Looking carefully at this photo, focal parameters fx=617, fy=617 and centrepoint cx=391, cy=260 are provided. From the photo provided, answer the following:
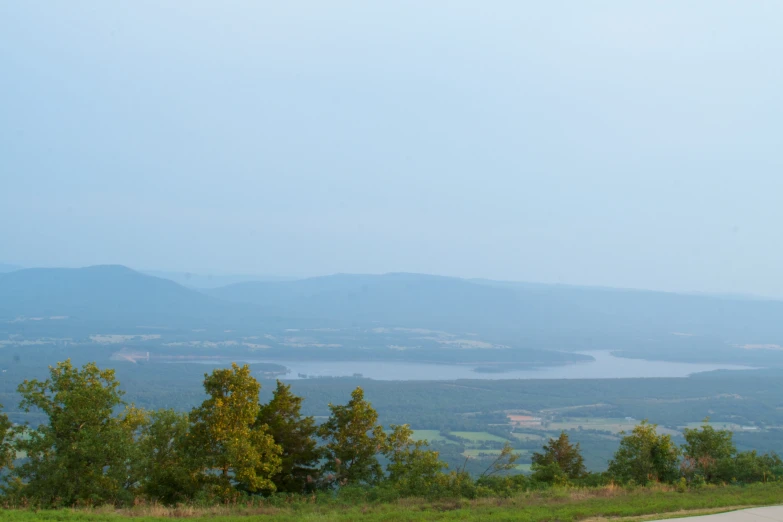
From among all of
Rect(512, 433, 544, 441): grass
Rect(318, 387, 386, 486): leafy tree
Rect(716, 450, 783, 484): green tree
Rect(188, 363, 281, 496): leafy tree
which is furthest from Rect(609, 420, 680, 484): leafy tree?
Rect(512, 433, 544, 441): grass

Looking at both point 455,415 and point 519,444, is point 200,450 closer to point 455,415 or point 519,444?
point 519,444

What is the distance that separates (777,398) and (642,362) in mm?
74796

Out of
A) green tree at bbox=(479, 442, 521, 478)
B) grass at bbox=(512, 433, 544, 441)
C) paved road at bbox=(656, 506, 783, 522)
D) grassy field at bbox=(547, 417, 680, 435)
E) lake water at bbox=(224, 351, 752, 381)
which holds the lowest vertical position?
grassy field at bbox=(547, 417, 680, 435)

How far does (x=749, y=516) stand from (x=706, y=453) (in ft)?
25.5

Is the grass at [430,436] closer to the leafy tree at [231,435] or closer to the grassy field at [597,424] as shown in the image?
the grassy field at [597,424]

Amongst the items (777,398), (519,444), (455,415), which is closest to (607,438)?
(519,444)

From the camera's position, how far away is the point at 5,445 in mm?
17531

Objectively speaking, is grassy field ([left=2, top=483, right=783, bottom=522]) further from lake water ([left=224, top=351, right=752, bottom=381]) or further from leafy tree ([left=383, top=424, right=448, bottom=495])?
lake water ([left=224, top=351, right=752, bottom=381])

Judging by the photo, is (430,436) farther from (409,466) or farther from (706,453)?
(409,466)

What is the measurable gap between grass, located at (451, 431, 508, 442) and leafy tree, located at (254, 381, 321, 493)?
53788 mm

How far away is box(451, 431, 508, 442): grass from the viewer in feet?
234

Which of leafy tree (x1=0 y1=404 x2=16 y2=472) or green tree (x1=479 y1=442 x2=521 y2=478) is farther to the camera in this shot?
green tree (x1=479 y1=442 x2=521 y2=478)

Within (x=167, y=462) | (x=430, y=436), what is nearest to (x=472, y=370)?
(x=430, y=436)

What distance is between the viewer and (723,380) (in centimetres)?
12988
